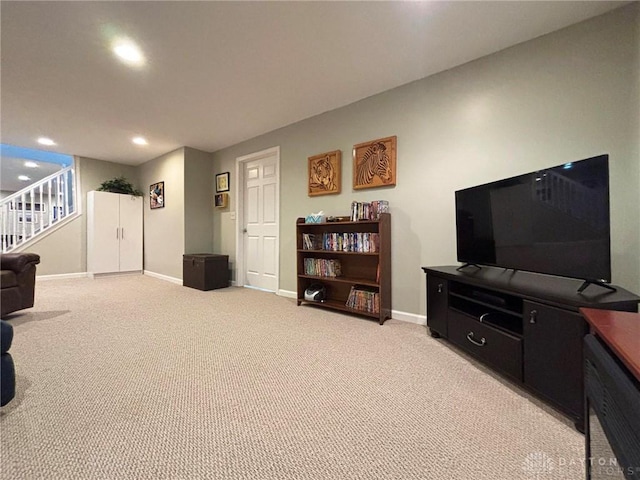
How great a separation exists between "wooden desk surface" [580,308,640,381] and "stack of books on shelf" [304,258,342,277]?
219cm

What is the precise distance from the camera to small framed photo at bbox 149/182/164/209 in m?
5.12

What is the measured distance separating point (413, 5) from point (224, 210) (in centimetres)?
390

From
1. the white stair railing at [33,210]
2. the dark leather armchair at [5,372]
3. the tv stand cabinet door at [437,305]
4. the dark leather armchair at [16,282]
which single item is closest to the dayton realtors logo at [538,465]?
the tv stand cabinet door at [437,305]

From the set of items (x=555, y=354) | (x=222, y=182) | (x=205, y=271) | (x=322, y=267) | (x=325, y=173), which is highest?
(x=222, y=182)

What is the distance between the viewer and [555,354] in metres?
1.29

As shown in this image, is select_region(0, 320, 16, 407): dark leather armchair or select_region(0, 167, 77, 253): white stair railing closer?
select_region(0, 320, 16, 407): dark leather armchair

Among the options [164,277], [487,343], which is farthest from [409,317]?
[164,277]

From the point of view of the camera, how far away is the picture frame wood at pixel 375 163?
9.05 ft

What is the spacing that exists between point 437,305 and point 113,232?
6.00 m

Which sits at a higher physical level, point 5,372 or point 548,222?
point 548,222

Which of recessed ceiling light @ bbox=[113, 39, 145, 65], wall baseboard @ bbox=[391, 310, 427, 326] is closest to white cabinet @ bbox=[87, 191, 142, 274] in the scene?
recessed ceiling light @ bbox=[113, 39, 145, 65]

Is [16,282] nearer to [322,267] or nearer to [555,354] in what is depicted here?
[322,267]

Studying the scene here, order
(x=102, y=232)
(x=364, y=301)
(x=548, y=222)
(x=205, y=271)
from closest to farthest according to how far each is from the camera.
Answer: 1. (x=548, y=222)
2. (x=364, y=301)
3. (x=205, y=271)
4. (x=102, y=232)

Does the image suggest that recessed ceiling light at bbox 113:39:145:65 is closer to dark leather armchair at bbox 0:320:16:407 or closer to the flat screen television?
dark leather armchair at bbox 0:320:16:407
